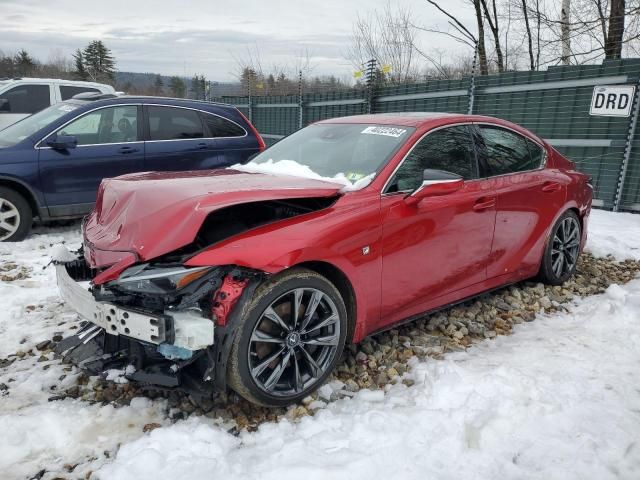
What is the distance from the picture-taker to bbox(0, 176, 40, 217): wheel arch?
5689 millimetres

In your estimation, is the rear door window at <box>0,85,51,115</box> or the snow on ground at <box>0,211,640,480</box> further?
the rear door window at <box>0,85,51,115</box>

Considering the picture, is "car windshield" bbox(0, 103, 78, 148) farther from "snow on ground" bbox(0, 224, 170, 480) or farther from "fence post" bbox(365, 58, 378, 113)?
"fence post" bbox(365, 58, 378, 113)

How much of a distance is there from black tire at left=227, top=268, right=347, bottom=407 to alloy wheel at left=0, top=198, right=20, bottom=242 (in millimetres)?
4539

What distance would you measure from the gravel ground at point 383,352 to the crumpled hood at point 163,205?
0.80 metres

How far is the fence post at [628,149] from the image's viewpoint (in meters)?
7.39

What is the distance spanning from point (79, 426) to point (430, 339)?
2357mm

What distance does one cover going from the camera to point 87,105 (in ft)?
20.3

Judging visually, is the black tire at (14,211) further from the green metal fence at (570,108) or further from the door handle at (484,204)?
the green metal fence at (570,108)

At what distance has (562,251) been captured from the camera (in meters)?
4.66

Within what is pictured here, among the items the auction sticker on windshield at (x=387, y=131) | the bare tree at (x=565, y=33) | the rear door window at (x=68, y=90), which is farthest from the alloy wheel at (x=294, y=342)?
the bare tree at (x=565, y=33)

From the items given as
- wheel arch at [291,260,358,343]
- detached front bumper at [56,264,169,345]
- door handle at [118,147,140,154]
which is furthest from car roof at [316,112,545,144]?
door handle at [118,147,140,154]

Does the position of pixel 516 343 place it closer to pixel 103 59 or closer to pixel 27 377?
pixel 27 377

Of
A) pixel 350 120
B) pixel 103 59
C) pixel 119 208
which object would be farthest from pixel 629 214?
pixel 103 59

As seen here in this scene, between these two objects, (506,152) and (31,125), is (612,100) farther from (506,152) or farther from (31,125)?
(31,125)
